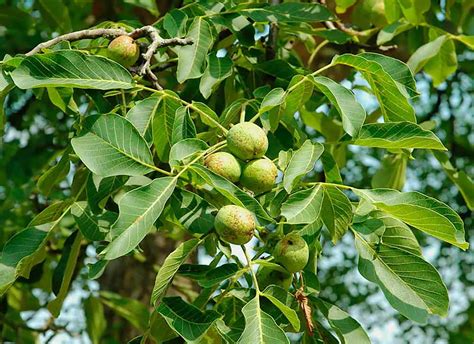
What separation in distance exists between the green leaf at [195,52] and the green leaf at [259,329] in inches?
18.0

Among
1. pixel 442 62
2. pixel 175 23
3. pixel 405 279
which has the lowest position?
pixel 442 62

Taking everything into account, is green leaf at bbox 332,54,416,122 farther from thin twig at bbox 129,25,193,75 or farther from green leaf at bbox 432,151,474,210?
green leaf at bbox 432,151,474,210

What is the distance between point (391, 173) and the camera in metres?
1.92

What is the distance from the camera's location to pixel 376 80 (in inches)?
47.8

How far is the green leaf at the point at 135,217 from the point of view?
39.1 inches

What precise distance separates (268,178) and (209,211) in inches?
4.9

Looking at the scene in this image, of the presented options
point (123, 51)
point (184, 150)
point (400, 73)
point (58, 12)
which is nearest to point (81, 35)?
point (123, 51)

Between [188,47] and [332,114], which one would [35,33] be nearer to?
[332,114]

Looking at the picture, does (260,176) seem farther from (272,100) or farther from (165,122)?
(165,122)

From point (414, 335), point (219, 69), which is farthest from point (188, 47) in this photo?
point (414, 335)

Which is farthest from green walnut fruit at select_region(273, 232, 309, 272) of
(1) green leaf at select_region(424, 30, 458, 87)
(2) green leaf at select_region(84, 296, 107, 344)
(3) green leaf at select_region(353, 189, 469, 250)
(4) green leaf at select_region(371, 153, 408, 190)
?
(2) green leaf at select_region(84, 296, 107, 344)

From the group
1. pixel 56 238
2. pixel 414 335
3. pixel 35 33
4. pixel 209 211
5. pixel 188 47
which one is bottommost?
pixel 414 335

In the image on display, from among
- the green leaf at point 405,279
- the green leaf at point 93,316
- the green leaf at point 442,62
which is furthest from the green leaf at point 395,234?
the green leaf at point 93,316

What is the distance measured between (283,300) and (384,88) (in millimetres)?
368
